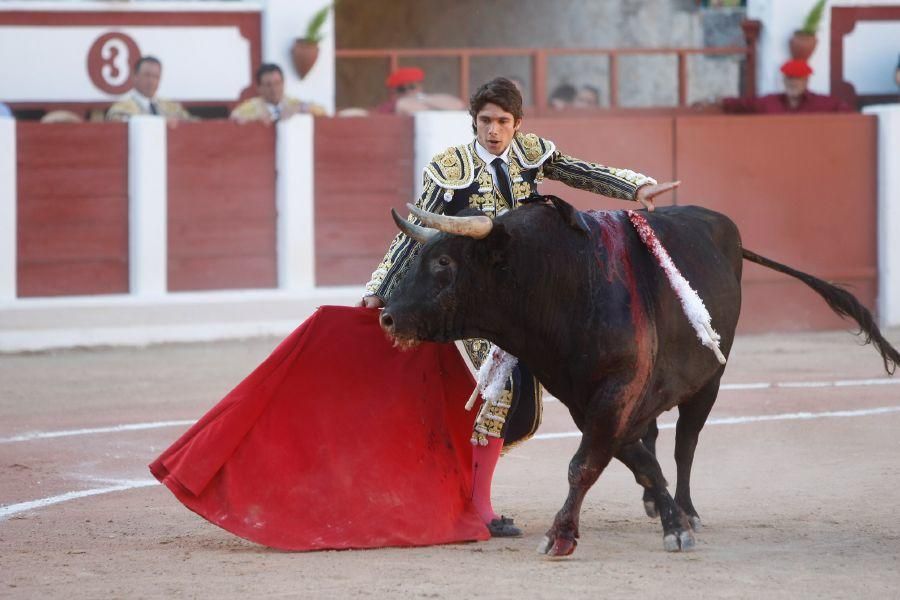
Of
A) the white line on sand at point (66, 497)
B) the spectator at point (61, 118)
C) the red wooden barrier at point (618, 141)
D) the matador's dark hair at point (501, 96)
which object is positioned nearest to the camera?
the matador's dark hair at point (501, 96)

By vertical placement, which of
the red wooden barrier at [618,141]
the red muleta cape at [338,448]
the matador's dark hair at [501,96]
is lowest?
the red muleta cape at [338,448]

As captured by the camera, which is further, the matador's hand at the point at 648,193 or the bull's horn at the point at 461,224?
the matador's hand at the point at 648,193

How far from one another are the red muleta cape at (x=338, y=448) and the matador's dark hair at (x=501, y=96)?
632 mm

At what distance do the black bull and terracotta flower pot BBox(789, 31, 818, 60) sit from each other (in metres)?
7.21

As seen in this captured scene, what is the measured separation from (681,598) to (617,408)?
0.59 metres

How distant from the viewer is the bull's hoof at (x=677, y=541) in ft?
12.5

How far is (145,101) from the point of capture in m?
9.02

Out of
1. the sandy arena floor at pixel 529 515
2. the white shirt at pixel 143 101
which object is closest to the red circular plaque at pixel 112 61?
the white shirt at pixel 143 101

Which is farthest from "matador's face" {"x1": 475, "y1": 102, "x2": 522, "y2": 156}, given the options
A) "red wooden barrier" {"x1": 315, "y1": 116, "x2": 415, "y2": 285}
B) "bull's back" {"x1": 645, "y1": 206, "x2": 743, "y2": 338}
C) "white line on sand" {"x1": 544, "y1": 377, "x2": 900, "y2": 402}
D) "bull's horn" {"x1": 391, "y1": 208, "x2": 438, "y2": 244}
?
"red wooden barrier" {"x1": 315, "y1": 116, "x2": 415, "y2": 285}

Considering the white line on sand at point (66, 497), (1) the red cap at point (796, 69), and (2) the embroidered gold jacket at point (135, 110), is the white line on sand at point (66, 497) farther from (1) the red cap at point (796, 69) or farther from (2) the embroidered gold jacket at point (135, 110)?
(1) the red cap at point (796, 69)

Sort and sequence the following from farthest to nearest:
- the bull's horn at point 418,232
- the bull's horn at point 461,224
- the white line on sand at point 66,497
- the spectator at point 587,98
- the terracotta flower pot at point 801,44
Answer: the spectator at point 587,98 → the terracotta flower pot at point 801,44 → the white line on sand at point 66,497 → the bull's horn at point 418,232 → the bull's horn at point 461,224

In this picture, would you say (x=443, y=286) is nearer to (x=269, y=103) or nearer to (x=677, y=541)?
(x=677, y=541)

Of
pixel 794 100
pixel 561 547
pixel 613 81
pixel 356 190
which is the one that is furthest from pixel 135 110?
pixel 561 547

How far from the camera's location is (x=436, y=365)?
4215 millimetres
